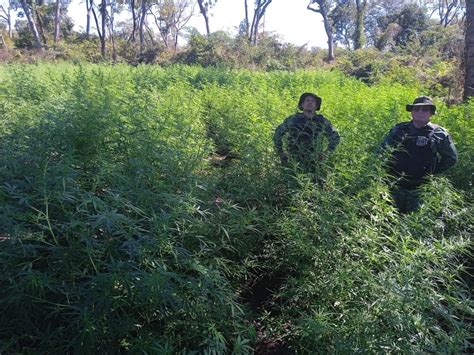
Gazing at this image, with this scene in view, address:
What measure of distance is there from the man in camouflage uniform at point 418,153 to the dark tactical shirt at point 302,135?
547 mm

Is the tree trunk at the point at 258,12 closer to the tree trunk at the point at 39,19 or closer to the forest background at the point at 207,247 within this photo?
the tree trunk at the point at 39,19

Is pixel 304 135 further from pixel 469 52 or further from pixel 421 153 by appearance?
pixel 469 52

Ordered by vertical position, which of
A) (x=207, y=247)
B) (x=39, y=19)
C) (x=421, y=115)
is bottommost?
(x=207, y=247)

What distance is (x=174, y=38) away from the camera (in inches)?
1763

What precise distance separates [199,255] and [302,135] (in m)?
2.21

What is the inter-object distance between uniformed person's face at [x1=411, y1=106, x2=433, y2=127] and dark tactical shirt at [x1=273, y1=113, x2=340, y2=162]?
0.76 metres

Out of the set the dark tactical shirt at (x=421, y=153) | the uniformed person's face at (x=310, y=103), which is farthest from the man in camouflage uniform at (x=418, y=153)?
the uniformed person's face at (x=310, y=103)

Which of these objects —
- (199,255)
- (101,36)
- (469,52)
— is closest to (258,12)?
(101,36)

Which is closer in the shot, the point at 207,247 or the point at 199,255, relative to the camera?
the point at 199,255

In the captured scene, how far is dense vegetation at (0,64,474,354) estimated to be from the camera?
7.02ft

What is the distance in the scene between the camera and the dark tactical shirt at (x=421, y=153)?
3867 mm

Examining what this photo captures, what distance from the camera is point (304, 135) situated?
434cm

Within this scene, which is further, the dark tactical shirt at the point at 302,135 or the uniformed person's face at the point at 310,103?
the uniformed person's face at the point at 310,103

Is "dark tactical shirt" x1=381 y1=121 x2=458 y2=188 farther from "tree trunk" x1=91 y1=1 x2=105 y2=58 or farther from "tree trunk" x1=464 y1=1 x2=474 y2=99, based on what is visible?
"tree trunk" x1=91 y1=1 x2=105 y2=58
